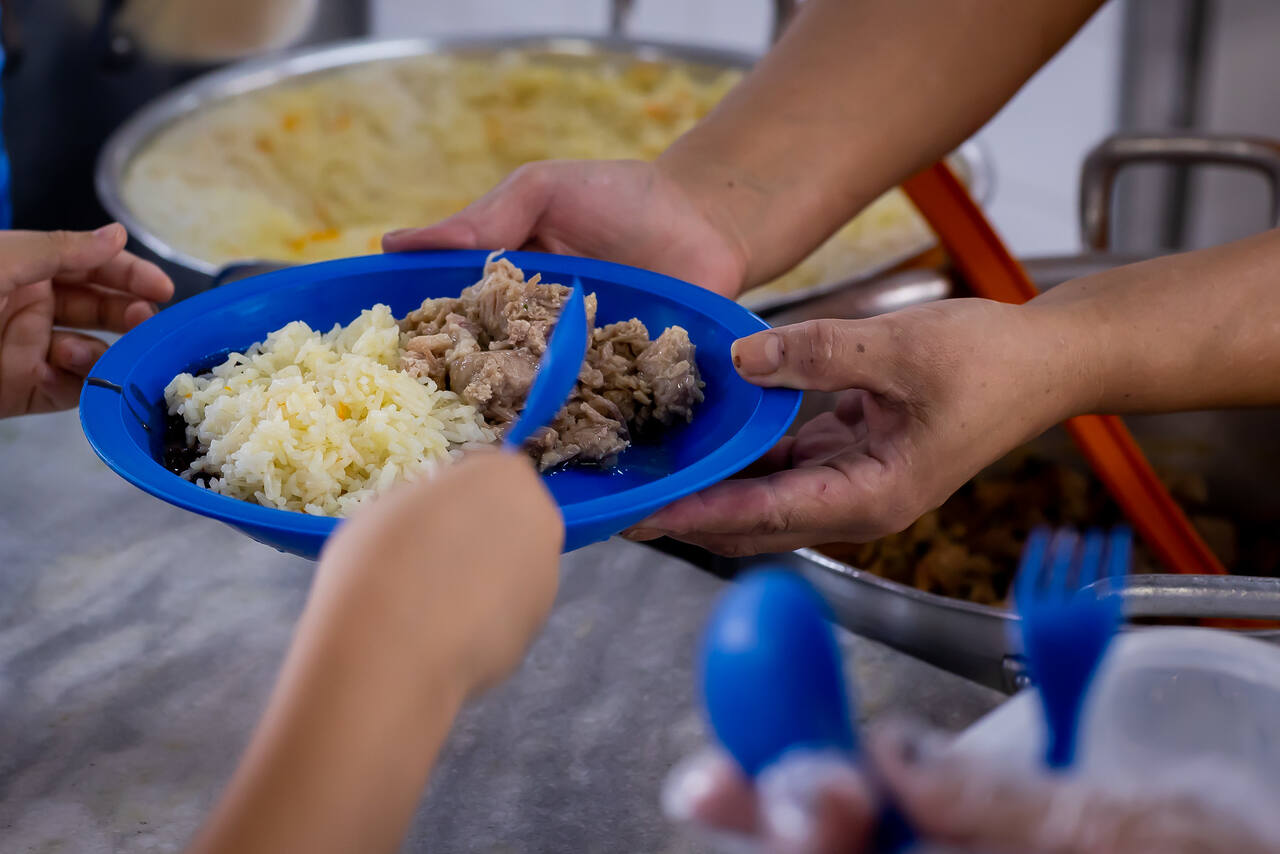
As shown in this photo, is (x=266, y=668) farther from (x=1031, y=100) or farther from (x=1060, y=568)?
(x=1031, y=100)

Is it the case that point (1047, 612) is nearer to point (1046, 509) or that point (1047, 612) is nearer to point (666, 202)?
point (666, 202)

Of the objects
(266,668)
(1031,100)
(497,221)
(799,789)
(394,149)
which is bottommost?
(1031,100)

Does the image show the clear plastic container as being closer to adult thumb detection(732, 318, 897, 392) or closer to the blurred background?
adult thumb detection(732, 318, 897, 392)

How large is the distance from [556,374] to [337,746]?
350 millimetres

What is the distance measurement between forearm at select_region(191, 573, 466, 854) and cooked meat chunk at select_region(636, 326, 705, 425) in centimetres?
57

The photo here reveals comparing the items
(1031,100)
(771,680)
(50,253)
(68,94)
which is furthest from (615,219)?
(1031,100)

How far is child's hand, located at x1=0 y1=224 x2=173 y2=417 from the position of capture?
1314 millimetres

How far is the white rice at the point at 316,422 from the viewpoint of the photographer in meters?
1.01

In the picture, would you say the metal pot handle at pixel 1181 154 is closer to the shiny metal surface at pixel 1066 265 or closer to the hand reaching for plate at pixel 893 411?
the shiny metal surface at pixel 1066 265

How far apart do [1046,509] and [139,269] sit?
1310 mm

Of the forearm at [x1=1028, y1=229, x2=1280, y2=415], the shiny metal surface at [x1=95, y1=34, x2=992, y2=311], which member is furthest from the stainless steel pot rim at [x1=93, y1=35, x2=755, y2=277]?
the forearm at [x1=1028, y1=229, x2=1280, y2=415]

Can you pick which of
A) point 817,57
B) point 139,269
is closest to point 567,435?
point 139,269

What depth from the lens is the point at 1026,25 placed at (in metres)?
1.51

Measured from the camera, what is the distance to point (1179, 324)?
1.26m
